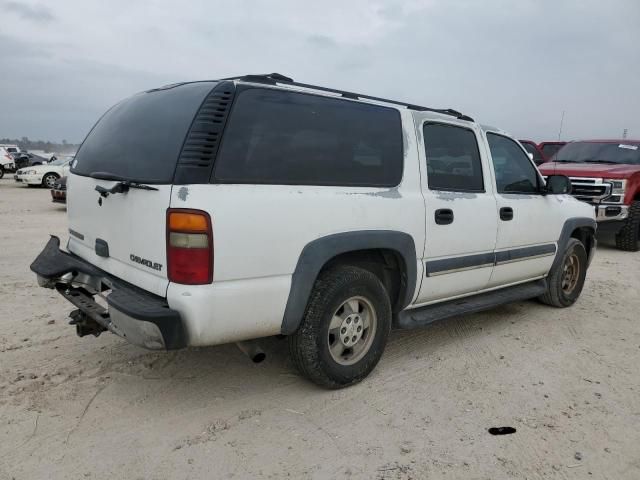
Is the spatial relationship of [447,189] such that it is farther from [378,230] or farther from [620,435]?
[620,435]

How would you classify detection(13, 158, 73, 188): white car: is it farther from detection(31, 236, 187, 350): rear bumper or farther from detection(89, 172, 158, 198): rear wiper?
detection(89, 172, 158, 198): rear wiper

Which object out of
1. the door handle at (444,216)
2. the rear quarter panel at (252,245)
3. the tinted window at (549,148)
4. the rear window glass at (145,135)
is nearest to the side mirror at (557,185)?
the door handle at (444,216)

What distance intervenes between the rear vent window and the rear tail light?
188 mm

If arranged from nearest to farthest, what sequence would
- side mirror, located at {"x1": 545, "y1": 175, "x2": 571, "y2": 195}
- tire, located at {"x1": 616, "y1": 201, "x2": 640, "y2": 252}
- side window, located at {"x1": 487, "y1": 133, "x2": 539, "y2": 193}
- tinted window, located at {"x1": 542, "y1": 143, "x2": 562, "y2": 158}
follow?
1. side window, located at {"x1": 487, "y1": 133, "x2": 539, "y2": 193}
2. side mirror, located at {"x1": 545, "y1": 175, "x2": 571, "y2": 195}
3. tire, located at {"x1": 616, "y1": 201, "x2": 640, "y2": 252}
4. tinted window, located at {"x1": 542, "y1": 143, "x2": 562, "y2": 158}

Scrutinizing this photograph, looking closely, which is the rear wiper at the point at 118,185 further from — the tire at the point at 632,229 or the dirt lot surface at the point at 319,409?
the tire at the point at 632,229

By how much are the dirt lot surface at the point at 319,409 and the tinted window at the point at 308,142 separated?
1.38m

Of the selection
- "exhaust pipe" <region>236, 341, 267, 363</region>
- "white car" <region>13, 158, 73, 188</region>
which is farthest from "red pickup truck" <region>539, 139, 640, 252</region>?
"white car" <region>13, 158, 73, 188</region>

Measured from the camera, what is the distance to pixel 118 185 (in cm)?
276

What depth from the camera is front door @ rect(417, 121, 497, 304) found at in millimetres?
3619

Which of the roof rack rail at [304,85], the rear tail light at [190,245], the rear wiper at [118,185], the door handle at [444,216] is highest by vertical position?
the roof rack rail at [304,85]

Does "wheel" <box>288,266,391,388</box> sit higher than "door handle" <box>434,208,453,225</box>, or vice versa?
"door handle" <box>434,208,453,225</box>

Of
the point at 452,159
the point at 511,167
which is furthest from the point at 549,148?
the point at 452,159

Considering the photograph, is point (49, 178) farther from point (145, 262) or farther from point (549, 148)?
point (145, 262)

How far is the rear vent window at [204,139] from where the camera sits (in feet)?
8.39
